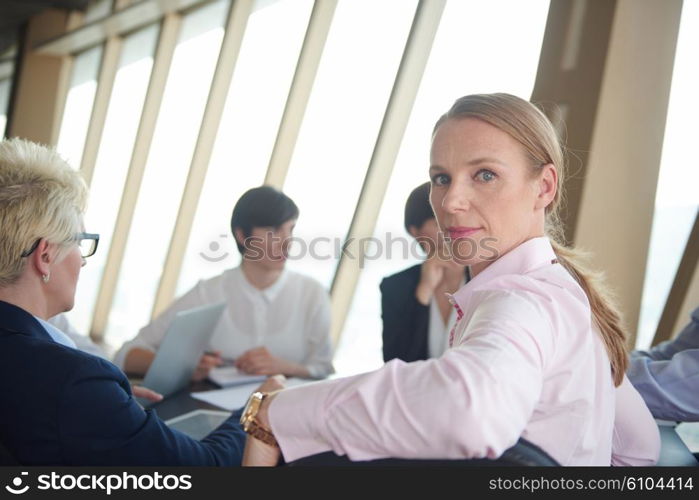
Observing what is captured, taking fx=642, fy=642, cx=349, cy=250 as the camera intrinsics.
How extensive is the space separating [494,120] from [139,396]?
145 cm

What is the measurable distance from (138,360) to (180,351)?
52 centimetres

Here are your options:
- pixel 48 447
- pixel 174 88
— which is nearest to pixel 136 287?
pixel 174 88

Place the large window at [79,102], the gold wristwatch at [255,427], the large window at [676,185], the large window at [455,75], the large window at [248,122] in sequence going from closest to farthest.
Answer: the gold wristwatch at [255,427] → the large window at [676,185] → the large window at [455,75] → the large window at [248,122] → the large window at [79,102]

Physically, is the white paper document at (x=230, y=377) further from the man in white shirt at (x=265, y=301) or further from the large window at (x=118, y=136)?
the large window at (x=118, y=136)

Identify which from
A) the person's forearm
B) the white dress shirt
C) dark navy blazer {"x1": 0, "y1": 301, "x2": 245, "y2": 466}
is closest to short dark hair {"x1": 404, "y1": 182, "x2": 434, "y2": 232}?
the white dress shirt

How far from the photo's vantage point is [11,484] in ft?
3.35

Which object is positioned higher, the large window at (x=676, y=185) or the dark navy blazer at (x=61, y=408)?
the large window at (x=676, y=185)

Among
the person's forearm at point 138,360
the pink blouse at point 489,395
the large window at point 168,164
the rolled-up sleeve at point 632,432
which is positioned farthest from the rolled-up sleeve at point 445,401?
the large window at point 168,164

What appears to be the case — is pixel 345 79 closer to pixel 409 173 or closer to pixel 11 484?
pixel 409 173

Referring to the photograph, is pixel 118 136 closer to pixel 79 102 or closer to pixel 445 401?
pixel 79 102

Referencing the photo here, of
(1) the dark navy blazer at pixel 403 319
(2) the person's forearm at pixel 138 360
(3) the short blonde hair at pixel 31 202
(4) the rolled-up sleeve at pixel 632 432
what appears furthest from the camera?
(1) the dark navy blazer at pixel 403 319

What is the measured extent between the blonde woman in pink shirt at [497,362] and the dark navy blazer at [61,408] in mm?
423

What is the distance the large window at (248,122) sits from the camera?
17.7 feet

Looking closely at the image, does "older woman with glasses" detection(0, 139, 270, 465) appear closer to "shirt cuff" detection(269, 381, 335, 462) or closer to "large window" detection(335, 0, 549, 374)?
"shirt cuff" detection(269, 381, 335, 462)
